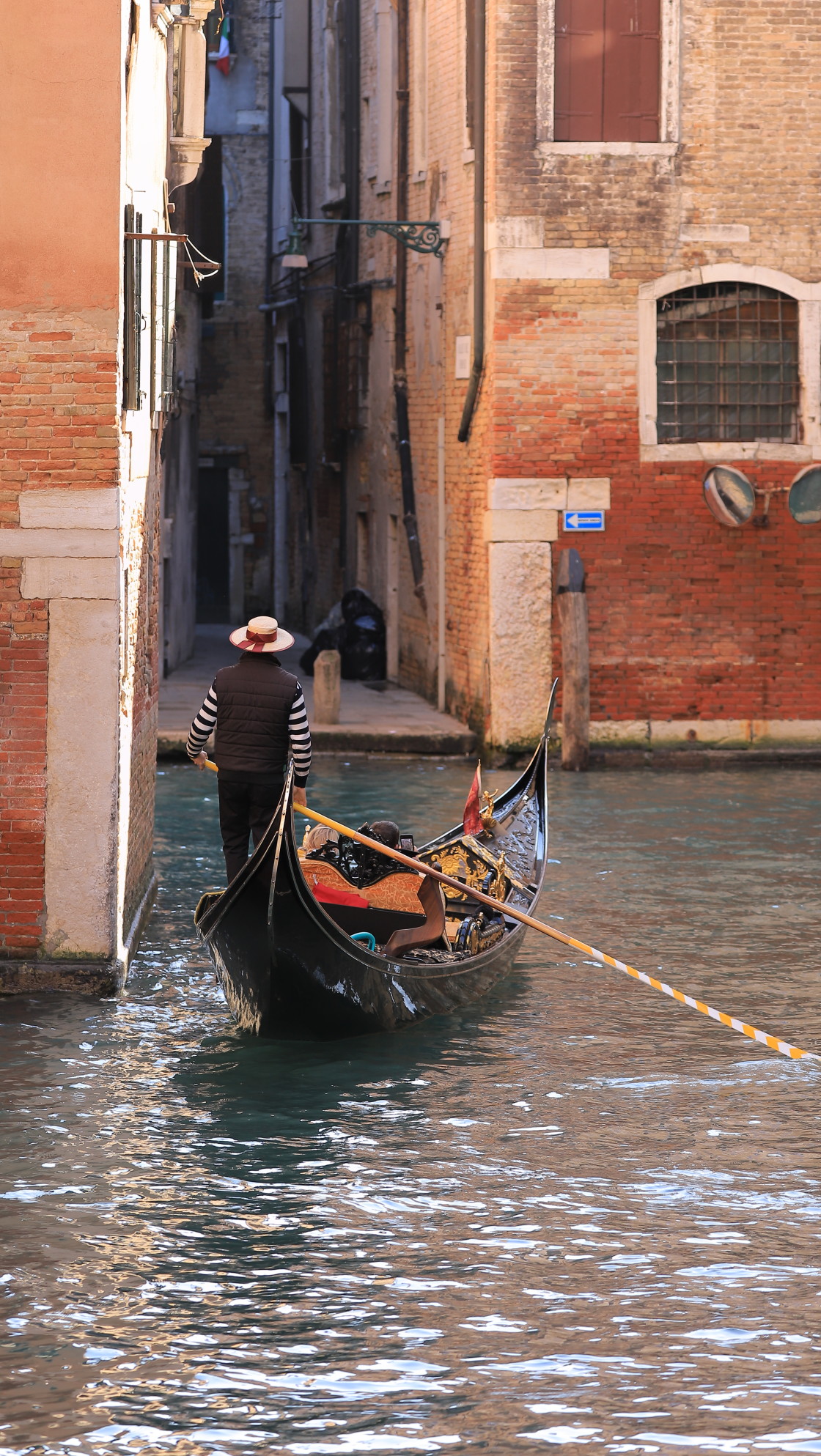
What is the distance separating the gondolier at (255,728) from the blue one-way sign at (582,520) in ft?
20.1

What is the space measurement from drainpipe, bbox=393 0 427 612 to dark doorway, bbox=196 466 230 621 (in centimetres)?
925

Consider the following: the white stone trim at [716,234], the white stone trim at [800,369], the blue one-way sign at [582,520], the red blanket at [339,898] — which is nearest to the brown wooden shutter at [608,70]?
the white stone trim at [716,234]

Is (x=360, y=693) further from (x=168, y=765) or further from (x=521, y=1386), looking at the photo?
(x=521, y=1386)

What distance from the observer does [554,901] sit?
9445 millimetres

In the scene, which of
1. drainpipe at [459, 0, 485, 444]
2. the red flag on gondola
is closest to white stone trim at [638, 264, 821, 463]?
drainpipe at [459, 0, 485, 444]

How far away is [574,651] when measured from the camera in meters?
13.4

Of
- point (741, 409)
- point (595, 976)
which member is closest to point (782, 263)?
point (741, 409)

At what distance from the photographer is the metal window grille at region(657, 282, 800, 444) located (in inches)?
534

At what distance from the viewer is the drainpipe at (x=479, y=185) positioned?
528 inches

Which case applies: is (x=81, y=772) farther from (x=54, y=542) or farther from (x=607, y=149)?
(x=607, y=149)

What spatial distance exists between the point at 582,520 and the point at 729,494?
1.03 metres

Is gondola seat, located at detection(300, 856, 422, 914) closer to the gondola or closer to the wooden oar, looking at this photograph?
the gondola

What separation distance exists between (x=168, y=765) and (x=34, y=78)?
7.18 m

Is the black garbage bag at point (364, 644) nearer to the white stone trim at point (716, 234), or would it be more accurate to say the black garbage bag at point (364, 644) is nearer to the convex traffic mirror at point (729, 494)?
the convex traffic mirror at point (729, 494)
